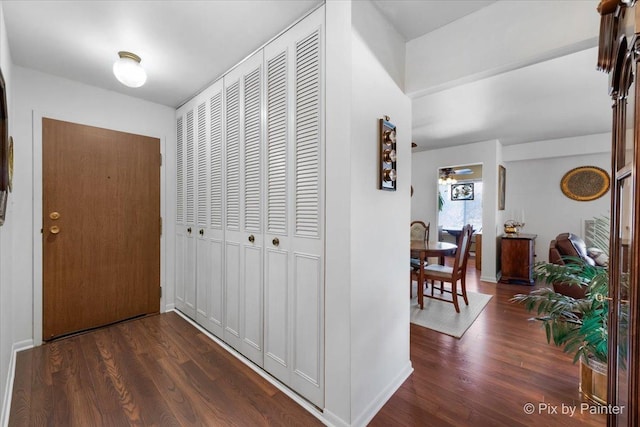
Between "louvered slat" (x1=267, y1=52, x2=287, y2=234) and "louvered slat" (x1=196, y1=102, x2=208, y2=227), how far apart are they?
1010 mm

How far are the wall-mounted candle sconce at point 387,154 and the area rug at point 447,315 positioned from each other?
184cm

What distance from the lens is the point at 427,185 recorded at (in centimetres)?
575

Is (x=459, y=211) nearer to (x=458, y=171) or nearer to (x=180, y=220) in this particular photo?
(x=458, y=171)

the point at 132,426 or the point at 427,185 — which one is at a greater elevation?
the point at 427,185

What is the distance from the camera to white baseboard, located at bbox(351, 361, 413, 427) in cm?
150

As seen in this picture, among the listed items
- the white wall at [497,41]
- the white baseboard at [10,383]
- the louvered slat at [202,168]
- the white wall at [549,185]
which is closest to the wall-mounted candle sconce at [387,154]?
the white wall at [497,41]

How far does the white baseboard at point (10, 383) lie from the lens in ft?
Answer: 4.80

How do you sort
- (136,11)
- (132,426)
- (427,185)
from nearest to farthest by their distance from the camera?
(132,426)
(136,11)
(427,185)

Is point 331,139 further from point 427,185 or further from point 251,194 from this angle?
point 427,185

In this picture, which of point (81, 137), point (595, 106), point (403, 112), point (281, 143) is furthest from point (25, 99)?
point (595, 106)

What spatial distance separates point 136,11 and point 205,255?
6.16ft

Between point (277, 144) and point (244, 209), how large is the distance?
23.6 inches

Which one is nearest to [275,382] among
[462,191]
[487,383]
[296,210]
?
[296,210]

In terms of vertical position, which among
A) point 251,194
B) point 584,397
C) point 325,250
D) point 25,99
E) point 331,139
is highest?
point 25,99
